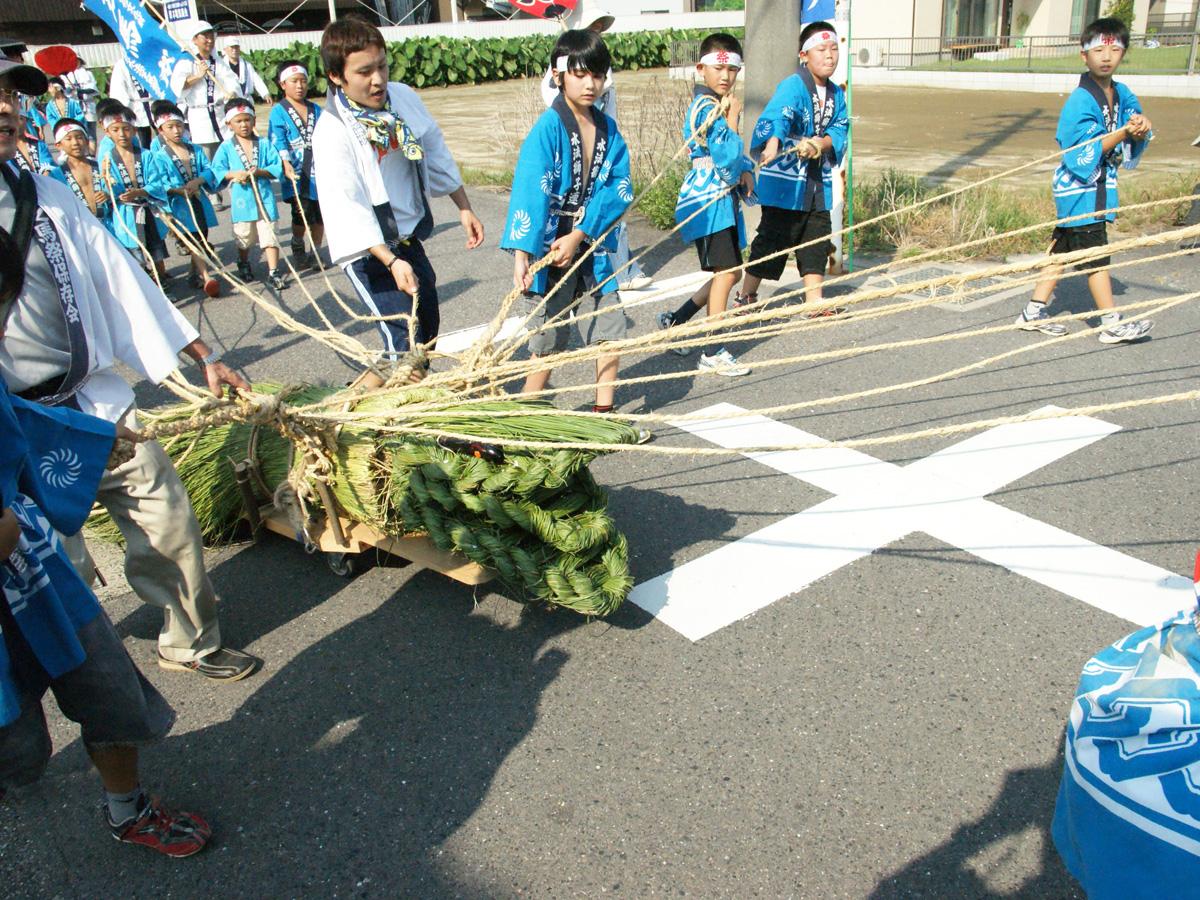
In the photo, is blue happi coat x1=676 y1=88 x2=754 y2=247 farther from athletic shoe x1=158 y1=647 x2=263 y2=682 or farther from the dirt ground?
the dirt ground

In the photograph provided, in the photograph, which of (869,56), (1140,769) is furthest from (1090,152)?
(869,56)

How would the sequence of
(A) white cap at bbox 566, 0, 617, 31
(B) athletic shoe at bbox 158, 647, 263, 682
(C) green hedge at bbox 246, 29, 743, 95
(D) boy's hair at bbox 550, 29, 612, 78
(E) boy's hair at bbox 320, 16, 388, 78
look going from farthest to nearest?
(C) green hedge at bbox 246, 29, 743, 95
(A) white cap at bbox 566, 0, 617, 31
(D) boy's hair at bbox 550, 29, 612, 78
(E) boy's hair at bbox 320, 16, 388, 78
(B) athletic shoe at bbox 158, 647, 263, 682

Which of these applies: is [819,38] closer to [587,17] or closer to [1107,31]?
[1107,31]

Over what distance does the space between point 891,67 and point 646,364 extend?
77.7 ft

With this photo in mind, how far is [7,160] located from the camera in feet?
7.57

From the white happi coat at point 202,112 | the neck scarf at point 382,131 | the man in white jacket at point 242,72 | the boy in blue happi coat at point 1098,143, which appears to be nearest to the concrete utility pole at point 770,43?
the boy in blue happi coat at point 1098,143

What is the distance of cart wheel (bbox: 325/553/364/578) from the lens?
3465mm

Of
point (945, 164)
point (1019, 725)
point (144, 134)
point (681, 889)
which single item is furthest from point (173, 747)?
point (144, 134)

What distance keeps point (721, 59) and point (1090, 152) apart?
2155 mm

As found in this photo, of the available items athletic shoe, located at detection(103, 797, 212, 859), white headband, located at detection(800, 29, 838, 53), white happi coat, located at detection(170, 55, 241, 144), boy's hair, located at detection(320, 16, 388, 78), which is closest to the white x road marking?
athletic shoe, located at detection(103, 797, 212, 859)

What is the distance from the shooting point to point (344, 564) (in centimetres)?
347

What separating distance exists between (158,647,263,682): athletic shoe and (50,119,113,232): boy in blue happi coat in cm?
552

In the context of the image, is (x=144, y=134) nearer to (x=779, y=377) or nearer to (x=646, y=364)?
(x=646, y=364)

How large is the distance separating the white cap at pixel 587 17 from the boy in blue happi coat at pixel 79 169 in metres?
4.05
